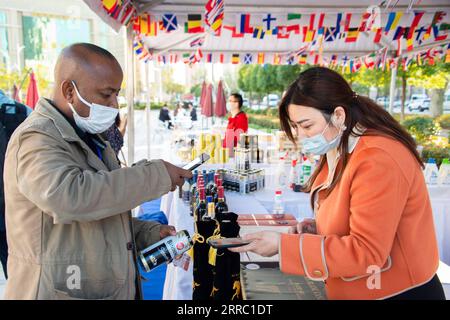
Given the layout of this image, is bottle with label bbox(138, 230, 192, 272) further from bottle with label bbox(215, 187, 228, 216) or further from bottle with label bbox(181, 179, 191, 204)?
bottle with label bbox(181, 179, 191, 204)

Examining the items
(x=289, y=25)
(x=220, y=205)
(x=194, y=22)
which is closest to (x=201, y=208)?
(x=220, y=205)

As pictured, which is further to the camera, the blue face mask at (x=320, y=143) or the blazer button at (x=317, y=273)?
the blue face mask at (x=320, y=143)

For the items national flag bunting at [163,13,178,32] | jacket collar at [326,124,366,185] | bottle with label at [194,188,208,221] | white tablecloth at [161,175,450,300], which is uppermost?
national flag bunting at [163,13,178,32]

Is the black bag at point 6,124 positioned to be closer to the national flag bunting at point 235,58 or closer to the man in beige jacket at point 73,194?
the man in beige jacket at point 73,194

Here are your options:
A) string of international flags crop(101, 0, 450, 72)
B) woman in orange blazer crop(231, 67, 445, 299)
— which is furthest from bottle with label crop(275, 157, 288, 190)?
woman in orange blazer crop(231, 67, 445, 299)

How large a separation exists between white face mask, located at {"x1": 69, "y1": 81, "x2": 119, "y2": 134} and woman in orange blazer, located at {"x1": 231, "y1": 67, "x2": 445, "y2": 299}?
0.72 m

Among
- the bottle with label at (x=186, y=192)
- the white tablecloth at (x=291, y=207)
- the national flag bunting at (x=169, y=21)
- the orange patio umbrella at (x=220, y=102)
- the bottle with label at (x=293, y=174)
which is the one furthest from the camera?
the orange patio umbrella at (x=220, y=102)

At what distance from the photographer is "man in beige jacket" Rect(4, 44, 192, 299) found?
111 cm

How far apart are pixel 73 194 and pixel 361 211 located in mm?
907

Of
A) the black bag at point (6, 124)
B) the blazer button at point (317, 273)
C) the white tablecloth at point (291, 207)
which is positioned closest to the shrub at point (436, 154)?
the white tablecloth at point (291, 207)

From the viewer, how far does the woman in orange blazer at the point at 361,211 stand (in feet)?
3.92

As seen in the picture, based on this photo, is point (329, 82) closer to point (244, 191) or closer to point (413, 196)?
point (413, 196)

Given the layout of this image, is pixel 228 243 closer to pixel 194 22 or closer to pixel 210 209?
pixel 210 209
